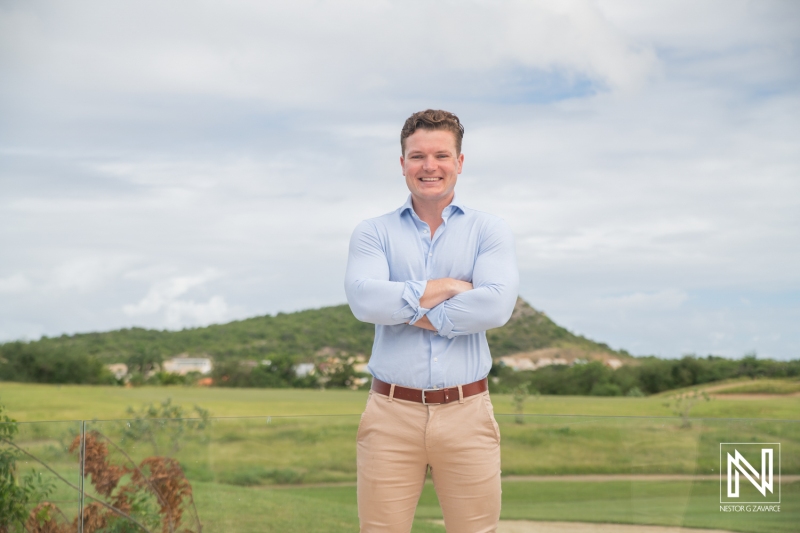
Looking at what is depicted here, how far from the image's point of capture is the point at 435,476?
239 cm

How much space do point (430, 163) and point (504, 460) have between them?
323 centimetres

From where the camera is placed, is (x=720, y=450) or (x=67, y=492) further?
(x=720, y=450)

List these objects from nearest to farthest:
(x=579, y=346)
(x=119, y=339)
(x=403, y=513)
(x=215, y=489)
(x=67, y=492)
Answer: (x=403, y=513) → (x=67, y=492) → (x=215, y=489) → (x=119, y=339) → (x=579, y=346)

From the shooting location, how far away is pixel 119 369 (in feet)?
115

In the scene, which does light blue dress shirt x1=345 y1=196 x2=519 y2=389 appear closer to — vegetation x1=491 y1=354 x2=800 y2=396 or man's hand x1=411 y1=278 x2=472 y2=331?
man's hand x1=411 y1=278 x2=472 y2=331

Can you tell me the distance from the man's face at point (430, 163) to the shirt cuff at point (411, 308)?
1.02 ft

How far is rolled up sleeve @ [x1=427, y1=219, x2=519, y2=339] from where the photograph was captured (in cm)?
232

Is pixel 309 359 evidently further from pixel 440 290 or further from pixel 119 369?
pixel 440 290

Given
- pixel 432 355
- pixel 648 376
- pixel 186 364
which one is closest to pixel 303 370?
pixel 186 364

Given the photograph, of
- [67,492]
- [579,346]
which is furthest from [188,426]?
[579,346]

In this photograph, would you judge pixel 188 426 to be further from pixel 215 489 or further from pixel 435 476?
pixel 435 476

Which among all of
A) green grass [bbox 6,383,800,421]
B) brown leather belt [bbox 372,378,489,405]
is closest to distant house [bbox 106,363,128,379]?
green grass [bbox 6,383,800,421]

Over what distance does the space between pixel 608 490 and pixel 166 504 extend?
8.26 ft

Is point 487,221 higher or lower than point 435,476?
higher
